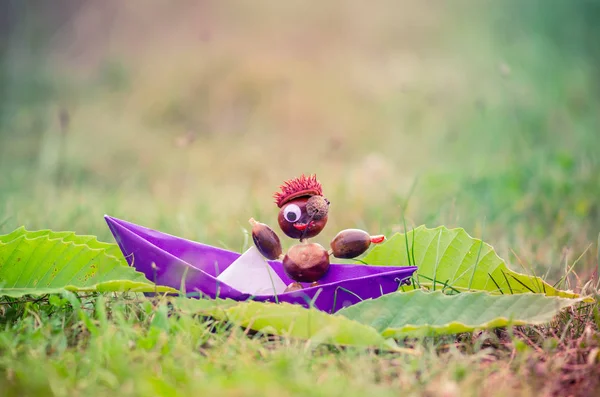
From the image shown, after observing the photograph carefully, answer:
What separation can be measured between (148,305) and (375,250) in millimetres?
607

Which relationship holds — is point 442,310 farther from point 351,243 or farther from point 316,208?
point 316,208

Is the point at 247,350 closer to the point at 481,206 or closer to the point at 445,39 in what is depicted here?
the point at 481,206

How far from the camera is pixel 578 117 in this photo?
15.8 ft

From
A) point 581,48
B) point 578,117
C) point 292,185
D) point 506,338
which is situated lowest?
point 506,338

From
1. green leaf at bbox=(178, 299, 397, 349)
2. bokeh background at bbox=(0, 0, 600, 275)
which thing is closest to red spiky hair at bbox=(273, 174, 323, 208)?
green leaf at bbox=(178, 299, 397, 349)

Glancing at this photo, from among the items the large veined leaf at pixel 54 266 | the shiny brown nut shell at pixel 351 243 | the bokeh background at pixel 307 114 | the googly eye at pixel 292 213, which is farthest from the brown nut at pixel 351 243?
the bokeh background at pixel 307 114

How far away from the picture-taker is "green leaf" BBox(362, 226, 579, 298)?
149 centimetres

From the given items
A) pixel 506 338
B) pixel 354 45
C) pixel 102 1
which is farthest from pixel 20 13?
pixel 506 338

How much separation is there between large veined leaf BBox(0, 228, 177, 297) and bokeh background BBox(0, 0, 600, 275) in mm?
809

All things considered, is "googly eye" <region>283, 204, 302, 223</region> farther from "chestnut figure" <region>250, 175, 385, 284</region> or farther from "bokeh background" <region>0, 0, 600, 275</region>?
"bokeh background" <region>0, 0, 600, 275</region>

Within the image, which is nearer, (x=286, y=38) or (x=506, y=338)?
(x=506, y=338)

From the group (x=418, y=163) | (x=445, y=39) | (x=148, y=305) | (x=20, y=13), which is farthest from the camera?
(x=445, y=39)

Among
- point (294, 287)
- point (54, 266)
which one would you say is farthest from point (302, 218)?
point (54, 266)

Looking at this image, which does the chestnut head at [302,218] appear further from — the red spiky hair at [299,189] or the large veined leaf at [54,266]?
the large veined leaf at [54,266]
